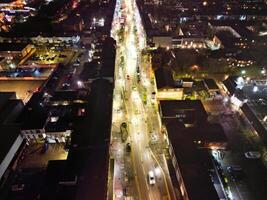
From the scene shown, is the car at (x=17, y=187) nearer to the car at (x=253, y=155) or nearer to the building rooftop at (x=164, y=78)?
the building rooftop at (x=164, y=78)

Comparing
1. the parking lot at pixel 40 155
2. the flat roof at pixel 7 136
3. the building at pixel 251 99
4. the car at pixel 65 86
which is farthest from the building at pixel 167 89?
the flat roof at pixel 7 136

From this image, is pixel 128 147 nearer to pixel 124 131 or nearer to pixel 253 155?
pixel 124 131

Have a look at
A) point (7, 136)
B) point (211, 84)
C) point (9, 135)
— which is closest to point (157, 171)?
point (9, 135)

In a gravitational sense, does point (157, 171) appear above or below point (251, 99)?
below

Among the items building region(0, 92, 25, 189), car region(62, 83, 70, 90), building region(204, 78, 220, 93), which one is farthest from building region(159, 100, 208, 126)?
building region(0, 92, 25, 189)

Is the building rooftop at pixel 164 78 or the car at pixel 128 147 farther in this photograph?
the building rooftop at pixel 164 78

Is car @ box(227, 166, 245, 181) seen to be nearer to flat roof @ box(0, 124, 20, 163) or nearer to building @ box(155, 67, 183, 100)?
building @ box(155, 67, 183, 100)
